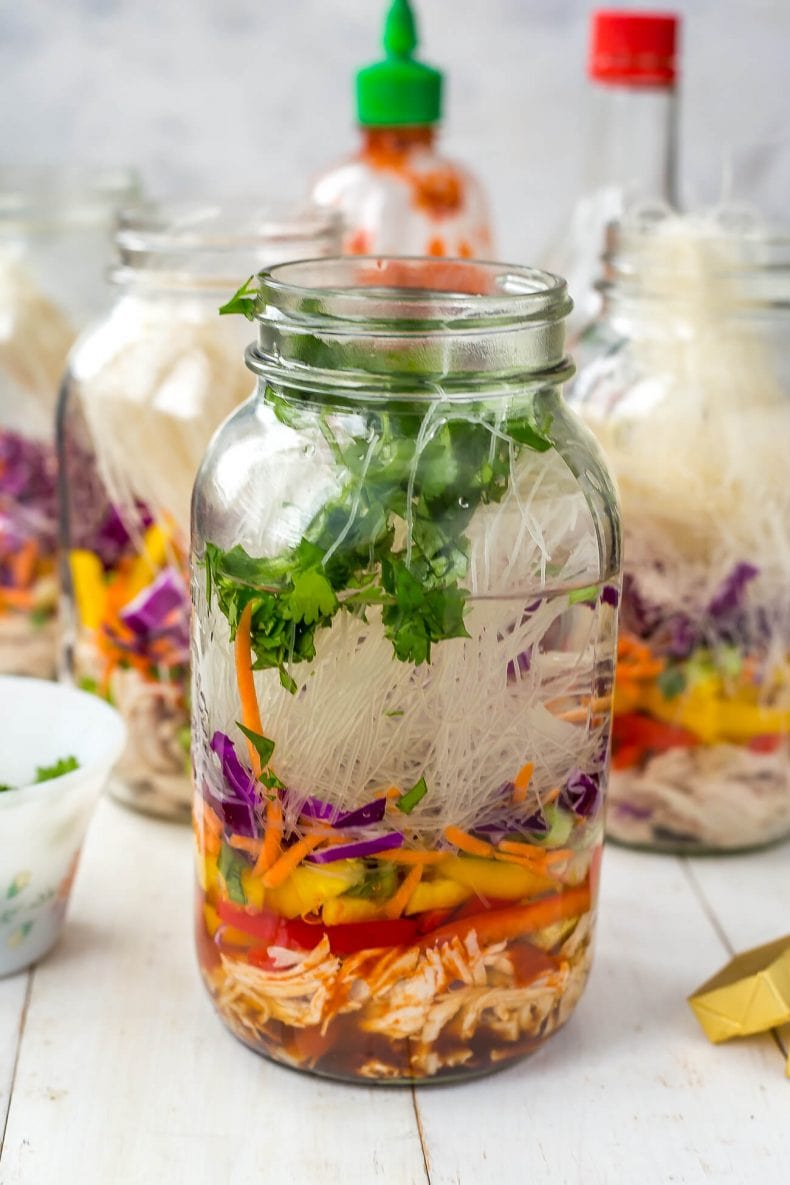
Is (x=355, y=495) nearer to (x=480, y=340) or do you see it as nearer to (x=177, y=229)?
(x=480, y=340)

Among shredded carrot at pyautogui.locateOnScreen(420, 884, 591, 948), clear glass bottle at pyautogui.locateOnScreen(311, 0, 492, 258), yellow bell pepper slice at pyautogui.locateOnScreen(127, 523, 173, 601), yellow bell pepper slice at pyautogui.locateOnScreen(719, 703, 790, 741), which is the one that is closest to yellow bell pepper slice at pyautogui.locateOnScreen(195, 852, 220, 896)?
shredded carrot at pyautogui.locateOnScreen(420, 884, 591, 948)

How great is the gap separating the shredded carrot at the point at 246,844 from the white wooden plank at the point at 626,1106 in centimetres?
13

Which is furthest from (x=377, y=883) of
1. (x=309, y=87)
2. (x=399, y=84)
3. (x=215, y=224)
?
(x=309, y=87)

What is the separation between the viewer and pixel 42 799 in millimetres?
710

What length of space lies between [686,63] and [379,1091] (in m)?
0.89

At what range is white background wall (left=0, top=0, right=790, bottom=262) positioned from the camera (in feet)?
3.88

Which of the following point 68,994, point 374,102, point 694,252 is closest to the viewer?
point 68,994

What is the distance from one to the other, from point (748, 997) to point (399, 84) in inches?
24.9

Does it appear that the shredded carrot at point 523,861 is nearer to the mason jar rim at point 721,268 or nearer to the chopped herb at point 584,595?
the chopped herb at point 584,595

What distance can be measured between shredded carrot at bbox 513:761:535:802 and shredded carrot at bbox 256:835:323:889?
87 millimetres

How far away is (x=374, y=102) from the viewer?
3.28 ft

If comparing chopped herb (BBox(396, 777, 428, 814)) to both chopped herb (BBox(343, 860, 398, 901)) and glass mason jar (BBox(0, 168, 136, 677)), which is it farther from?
glass mason jar (BBox(0, 168, 136, 677))

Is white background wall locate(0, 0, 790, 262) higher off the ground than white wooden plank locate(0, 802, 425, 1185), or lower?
higher

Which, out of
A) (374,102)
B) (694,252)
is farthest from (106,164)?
(694,252)
